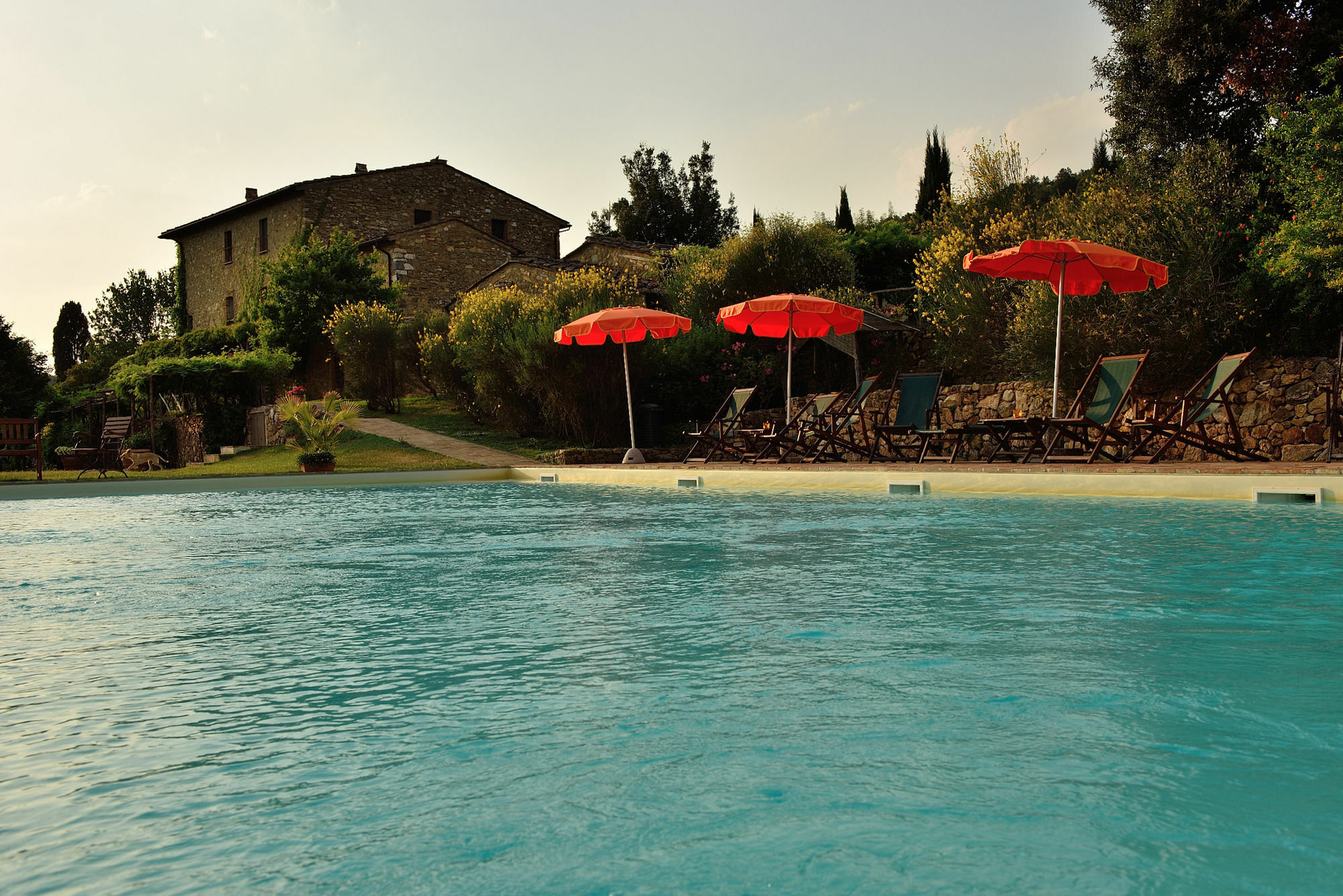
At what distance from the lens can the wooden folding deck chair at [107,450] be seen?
15.5 meters

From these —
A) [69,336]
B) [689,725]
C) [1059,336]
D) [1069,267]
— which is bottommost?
[689,725]

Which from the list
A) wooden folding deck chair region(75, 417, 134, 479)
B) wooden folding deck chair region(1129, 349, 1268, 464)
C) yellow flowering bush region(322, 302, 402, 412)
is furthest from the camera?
yellow flowering bush region(322, 302, 402, 412)

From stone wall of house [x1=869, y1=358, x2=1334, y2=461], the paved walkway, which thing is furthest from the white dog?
stone wall of house [x1=869, y1=358, x2=1334, y2=461]

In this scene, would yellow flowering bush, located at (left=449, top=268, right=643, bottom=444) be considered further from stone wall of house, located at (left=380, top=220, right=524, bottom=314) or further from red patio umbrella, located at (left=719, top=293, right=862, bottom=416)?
stone wall of house, located at (left=380, top=220, right=524, bottom=314)

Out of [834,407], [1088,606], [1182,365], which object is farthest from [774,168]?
[1088,606]

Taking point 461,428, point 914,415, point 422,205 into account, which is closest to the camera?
point 914,415

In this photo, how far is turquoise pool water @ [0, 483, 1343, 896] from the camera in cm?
208

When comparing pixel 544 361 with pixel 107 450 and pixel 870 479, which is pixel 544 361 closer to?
pixel 107 450

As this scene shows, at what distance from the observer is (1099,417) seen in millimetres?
11016

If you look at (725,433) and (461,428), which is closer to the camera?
(725,433)

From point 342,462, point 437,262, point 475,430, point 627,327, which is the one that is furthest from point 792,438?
point 437,262

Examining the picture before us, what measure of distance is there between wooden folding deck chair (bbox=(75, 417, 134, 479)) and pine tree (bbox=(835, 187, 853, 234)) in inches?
1098

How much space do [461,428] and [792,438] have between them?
911 cm

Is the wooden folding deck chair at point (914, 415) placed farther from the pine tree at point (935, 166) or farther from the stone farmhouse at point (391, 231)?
the pine tree at point (935, 166)
